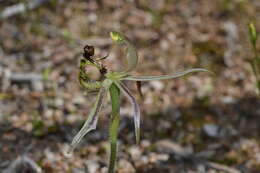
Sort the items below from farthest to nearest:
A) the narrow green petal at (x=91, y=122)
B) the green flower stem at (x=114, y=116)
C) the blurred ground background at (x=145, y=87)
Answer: the blurred ground background at (x=145, y=87) < the green flower stem at (x=114, y=116) < the narrow green petal at (x=91, y=122)

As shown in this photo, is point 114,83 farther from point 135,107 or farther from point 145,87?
point 145,87

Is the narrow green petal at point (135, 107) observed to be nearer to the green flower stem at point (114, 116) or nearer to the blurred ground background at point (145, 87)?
the green flower stem at point (114, 116)

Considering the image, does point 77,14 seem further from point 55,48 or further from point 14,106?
point 14,106

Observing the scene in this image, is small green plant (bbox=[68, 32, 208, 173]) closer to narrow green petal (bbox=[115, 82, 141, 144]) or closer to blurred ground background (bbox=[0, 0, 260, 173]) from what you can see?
narrow green petal (bbox=[115, 82, 141, 144])

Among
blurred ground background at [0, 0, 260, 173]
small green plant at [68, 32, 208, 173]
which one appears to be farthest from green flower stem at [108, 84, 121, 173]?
blurred ground background at [0, 0, 260, 173]

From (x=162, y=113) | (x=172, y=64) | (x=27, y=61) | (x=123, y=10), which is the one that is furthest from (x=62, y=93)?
(x=123, y=10)

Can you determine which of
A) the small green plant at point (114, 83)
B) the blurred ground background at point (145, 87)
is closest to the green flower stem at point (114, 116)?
the small green plant at point (114, 83)
